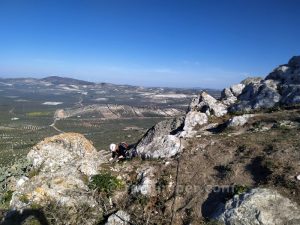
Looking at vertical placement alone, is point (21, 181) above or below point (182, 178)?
below

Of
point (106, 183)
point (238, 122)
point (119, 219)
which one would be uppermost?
point (238, 122)

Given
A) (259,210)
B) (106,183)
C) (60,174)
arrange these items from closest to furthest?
(259,210) → (106,183) → (60,174)

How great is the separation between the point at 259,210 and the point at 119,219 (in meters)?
5.67

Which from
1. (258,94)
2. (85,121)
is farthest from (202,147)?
(85,121)

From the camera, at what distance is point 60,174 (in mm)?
17219

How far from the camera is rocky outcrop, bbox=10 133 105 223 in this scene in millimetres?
15672

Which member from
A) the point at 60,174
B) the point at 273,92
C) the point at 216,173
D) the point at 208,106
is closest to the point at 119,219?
the point at 60,174

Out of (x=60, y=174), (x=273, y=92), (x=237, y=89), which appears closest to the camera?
(x=60, y=174)

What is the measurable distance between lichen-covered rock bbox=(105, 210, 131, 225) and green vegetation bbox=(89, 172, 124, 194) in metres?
1.63

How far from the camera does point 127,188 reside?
16422mm

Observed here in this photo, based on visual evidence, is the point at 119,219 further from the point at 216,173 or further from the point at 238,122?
the point at 238,122

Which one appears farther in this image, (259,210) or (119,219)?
(119,219)

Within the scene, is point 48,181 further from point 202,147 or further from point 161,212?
point 202,147

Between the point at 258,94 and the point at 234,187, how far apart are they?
16043mm
